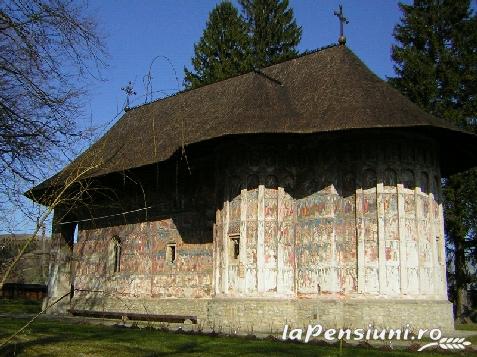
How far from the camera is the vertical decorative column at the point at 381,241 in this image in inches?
559

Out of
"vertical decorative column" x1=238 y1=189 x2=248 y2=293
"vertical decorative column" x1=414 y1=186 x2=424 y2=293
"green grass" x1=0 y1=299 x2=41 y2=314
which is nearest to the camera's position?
"vertical decorative column" x1=414 y1=186 x2=424 y2=293

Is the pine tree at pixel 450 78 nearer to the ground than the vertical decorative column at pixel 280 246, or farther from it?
farther from it

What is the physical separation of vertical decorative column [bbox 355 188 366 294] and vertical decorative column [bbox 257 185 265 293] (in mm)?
2386

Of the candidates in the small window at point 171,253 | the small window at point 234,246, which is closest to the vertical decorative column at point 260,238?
the small window at point 234,246

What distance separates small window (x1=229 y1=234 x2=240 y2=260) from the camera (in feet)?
50.5

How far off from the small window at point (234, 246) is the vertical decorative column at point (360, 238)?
313cm

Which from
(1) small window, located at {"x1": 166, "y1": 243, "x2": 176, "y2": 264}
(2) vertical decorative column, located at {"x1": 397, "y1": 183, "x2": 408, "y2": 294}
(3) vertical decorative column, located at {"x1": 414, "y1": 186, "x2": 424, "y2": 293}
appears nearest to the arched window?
(1) small window, located at {"x1": 166, "y1": 243, "x2": 176, "y2": 264}

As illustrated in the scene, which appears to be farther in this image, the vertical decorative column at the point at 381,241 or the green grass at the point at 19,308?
the green grass at the point at 19,308

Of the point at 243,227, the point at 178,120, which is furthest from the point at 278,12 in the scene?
the point at 243,227

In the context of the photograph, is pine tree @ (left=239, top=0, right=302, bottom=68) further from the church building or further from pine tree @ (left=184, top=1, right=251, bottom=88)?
the church building

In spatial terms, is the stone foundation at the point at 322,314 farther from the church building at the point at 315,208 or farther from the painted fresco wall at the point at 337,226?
the painted fresco wall at the point at 337,226

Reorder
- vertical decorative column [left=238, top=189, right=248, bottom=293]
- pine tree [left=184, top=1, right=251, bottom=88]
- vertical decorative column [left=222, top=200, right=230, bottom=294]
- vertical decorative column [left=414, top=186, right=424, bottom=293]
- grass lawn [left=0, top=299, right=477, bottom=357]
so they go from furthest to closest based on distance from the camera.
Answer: pine tree [left=184, top=1, right=251, bottom=88] → vertical decorative column [left=222, top=200, right=230, bottom=294] → vertical decorative column [left=238, top=189, right=248, bottom=293] → vertical decorative column [left=414, top=186, right=424, bottom=293] → grass lawn [left=0, top=299, right=477, bottom=357]

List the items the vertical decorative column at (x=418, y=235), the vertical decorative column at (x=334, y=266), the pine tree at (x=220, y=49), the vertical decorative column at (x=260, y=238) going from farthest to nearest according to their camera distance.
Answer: the pine tree at (x=220, y=49) → the vertical decorative column at (x=260, y=238) → the vertical decorative column at (x=334, y=266) → the vertical decorative column at (x=418, y=235)

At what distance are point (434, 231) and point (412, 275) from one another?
154 cm
